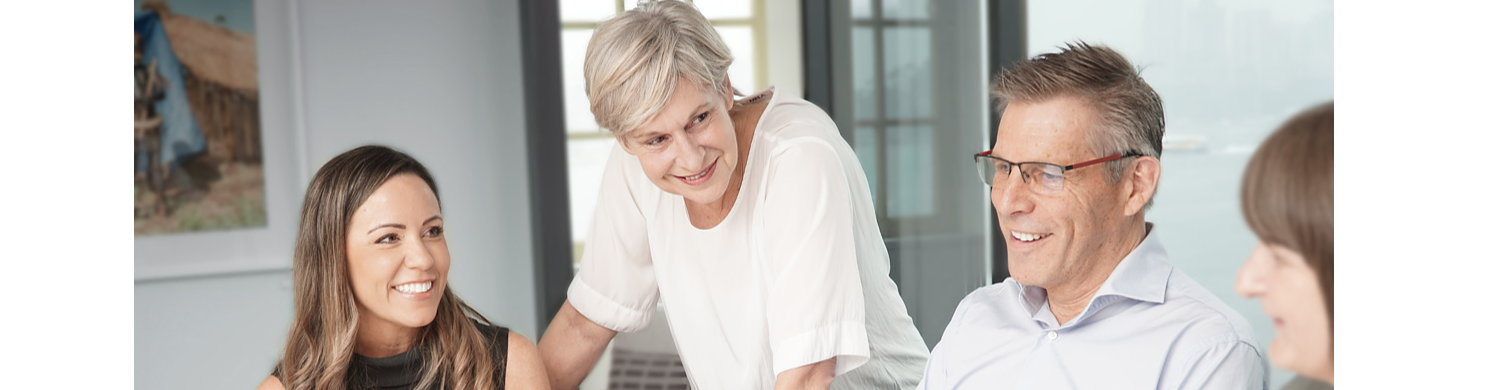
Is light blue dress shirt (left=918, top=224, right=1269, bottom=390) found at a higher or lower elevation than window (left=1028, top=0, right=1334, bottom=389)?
lower

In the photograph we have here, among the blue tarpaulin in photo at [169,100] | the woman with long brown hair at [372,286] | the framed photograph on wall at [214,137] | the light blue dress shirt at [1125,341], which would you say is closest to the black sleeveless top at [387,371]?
the woman with long brown hair at [372,286]

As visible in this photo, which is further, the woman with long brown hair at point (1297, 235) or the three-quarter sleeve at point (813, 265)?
the three-quarter sleeve at point (813, 265)

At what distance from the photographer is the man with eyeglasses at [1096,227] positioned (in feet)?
4.30

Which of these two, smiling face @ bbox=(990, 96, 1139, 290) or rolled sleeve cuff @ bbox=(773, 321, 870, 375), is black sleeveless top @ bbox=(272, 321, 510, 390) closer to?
rolled sleeve cuff @ bbox=(773, 321, 870, 375)

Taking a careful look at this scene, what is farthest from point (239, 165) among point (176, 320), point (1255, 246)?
point (1255, 246)

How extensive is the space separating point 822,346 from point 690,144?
364mm

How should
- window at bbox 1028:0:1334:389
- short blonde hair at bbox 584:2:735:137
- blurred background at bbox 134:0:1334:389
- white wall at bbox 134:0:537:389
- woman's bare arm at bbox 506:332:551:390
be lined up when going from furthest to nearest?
1. white wall at bbox 134:0:537:389
2. blurred background at bbox 134:0:1334:389
3. window at bbox 1028:0:1334:389
4. woman's bare arm at bbox 506:332:551:390
5. short blonde hair at bbox 584:2:735:137

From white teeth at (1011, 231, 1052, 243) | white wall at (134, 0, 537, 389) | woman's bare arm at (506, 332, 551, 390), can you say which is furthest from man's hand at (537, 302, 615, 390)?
white wall at (134, 0, 537, 389)

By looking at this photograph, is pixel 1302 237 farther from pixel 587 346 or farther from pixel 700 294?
pixel 587 346

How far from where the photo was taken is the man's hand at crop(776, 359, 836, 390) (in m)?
1.57

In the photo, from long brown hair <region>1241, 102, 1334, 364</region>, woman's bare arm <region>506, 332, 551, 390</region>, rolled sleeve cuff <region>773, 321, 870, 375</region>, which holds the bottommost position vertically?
woman's bare arm <region>506, 332, 551, 390</region>

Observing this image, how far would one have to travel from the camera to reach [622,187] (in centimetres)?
188

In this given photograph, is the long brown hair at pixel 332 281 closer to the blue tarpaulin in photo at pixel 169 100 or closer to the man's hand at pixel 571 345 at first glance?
the man's hand at pixel 571 345
